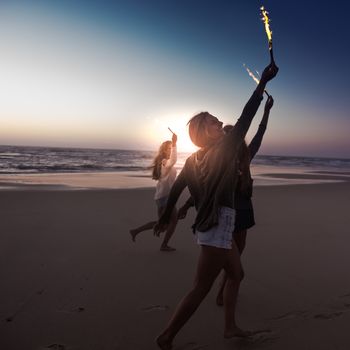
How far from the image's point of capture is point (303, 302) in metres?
3.91

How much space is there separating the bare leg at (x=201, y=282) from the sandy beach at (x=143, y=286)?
53cm

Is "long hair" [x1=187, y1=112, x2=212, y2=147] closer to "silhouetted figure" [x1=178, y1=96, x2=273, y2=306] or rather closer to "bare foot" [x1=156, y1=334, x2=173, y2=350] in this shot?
"silhouetted figure" [x1=178, y1=96, x2=273, y2=306]

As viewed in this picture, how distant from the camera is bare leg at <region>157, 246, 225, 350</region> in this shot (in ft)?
8.18

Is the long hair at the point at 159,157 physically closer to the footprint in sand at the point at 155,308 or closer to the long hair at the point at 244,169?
the footprint in sand at the point at 155,308

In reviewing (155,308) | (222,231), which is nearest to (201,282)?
(222,231)

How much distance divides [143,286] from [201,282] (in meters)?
1.91

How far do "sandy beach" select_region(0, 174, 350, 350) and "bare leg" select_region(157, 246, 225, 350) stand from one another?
53 cm

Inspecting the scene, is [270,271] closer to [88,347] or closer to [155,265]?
[155,265]

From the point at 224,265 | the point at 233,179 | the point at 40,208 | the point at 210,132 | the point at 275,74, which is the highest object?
the point at 275,74

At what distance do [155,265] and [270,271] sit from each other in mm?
1620

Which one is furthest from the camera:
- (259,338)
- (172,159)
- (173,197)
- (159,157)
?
(159,157)

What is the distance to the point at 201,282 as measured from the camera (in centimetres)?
256

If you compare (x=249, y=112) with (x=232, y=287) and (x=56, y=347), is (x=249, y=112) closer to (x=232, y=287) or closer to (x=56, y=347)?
(x=232, y=287)

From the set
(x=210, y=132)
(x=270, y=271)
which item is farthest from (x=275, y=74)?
(x=270, y=271)
